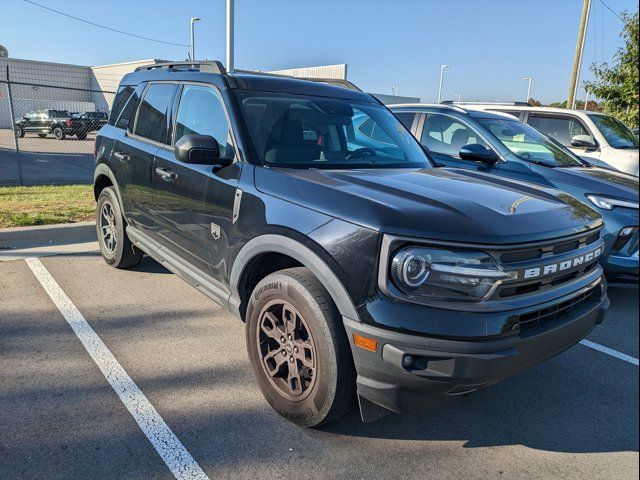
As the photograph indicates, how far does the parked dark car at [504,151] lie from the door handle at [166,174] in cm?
260

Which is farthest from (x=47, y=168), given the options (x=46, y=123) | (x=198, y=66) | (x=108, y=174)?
(x=46, y=123)

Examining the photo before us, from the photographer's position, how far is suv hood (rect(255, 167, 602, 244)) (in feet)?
7.45

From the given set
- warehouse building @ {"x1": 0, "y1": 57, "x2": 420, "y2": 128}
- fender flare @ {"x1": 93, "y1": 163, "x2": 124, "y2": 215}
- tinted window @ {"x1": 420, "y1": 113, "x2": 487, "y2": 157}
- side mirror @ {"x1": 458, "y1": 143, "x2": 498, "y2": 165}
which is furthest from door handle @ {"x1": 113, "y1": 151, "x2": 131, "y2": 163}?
warehouse building @ {"x1": 0, "y1": 57, "x2": 420, "y2": 128}

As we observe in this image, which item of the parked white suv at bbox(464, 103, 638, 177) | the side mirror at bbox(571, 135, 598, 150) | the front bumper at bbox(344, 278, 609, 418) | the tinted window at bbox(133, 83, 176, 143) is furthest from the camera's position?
the side mirror at bbox(571, 135, 598, 150)

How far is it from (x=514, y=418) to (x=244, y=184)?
7.19ft

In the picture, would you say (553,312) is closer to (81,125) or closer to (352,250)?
(352,250)

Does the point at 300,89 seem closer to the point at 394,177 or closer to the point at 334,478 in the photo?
the point at 394,177

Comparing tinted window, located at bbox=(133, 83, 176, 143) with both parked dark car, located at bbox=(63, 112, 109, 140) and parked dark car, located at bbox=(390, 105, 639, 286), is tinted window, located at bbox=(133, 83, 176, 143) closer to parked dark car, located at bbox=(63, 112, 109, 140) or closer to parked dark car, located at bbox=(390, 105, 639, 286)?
parked dark car, located at bbox=(390, 105, 639, 286)

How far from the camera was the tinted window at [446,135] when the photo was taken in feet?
20.1

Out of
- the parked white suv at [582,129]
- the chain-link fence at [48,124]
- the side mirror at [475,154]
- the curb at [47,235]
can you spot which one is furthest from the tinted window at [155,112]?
the parked white suv at [582,129]

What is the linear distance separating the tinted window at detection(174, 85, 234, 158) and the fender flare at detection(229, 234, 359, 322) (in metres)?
0.73

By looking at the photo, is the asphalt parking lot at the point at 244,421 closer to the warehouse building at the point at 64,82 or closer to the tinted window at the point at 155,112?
the tinted window at the point at 155,112

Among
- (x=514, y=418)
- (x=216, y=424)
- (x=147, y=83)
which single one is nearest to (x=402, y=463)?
(x=514, y=418)

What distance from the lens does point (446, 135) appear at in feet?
21.0
